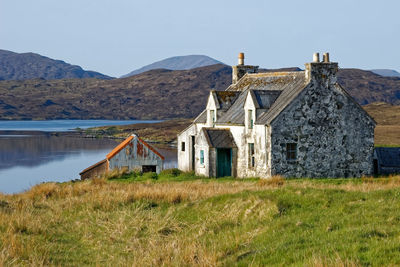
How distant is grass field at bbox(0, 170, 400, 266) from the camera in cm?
957

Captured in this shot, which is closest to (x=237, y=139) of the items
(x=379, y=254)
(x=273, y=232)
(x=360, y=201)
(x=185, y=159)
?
(x=185, y=159)

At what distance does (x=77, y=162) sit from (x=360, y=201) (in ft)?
182

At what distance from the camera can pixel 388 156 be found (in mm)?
33656

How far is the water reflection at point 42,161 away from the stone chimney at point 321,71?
825 inches

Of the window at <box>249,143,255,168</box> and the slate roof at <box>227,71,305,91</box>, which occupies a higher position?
the slate roof at <box>227,71,305,91</box>

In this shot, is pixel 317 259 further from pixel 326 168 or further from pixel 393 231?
pixel 326 168

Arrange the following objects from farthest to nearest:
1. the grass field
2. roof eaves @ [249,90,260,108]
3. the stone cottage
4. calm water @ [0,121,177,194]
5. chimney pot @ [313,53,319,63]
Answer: calm water @ [0,121,177,194]
roof eaves @ [249,90,260,108]
chimney pot @ [313,53,319,63]
the stone cottage
the grass field

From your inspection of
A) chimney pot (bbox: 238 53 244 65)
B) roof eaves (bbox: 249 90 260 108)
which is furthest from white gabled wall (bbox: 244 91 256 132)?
chimney pot (bbox: 238 53 244 65)

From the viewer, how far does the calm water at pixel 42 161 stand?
50594mm

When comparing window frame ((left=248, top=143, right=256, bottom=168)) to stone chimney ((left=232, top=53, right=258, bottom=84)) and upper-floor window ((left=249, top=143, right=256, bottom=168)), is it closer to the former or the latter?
upper-floor window ((left=249, top=143, right=256, bottom=168))

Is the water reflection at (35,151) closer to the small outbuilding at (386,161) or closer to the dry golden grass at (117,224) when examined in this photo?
the small outbuilding at (386,161)

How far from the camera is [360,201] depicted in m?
14.4

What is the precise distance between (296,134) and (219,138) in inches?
219

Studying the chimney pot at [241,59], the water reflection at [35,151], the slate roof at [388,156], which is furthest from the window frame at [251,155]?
the water reflection at [35,151]
